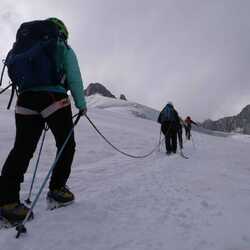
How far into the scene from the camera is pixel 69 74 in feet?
14.6

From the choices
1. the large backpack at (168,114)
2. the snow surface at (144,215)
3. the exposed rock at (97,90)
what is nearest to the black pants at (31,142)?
the snow surface at (144,215)

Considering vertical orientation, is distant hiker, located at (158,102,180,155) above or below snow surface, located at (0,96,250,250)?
below

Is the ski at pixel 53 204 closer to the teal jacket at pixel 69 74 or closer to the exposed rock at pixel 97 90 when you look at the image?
the teal jacket at pixel 69 74

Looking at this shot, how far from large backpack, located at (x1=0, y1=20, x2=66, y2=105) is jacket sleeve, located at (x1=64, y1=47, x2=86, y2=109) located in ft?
0.38

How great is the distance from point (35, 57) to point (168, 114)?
33.6ft

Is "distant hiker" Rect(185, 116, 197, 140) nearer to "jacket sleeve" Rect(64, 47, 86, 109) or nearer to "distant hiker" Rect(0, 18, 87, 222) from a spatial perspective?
"jacket sleeve" Rect(64, 47, 86, 109)

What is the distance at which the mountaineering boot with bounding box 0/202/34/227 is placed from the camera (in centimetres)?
393

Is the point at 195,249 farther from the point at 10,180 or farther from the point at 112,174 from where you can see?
the point at 112,174

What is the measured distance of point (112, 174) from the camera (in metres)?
7.78

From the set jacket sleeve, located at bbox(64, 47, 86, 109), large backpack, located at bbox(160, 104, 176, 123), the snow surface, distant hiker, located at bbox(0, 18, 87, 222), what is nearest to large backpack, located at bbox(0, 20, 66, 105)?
distant hiker, located at bbox(0, 18, 87, 222)

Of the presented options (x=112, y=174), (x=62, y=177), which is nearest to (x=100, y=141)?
(x=112, y=174)

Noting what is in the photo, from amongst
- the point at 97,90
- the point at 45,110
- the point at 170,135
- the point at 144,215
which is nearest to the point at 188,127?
the point at 170,135

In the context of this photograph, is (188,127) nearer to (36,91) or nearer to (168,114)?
(168,114)

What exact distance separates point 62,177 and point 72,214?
1.79ft
